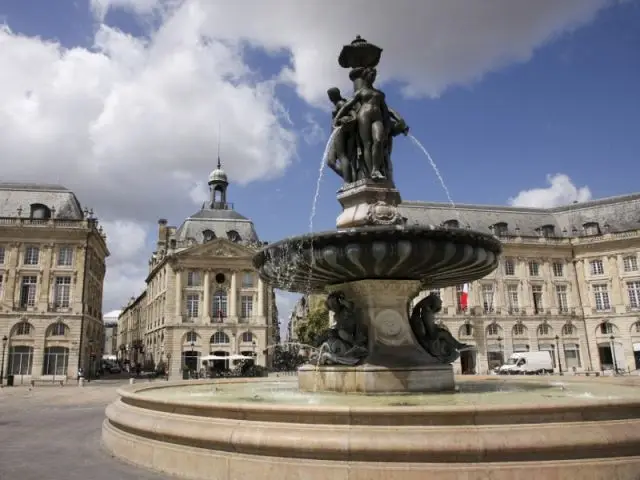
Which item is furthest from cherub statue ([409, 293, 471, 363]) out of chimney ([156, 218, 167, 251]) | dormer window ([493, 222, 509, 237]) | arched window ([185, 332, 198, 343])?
chimney ([156, 218, 167, 251])

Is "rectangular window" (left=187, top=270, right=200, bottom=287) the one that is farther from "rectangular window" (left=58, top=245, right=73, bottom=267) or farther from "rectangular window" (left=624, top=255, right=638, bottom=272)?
"rectangular window" (left=624, top=255, right=638, bottom=272)

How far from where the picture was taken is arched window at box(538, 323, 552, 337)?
198ft

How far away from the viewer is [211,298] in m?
61.1

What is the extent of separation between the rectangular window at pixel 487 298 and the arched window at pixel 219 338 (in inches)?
1148

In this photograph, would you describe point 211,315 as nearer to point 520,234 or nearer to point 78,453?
point 520,234

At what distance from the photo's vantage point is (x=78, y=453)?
7.81 m

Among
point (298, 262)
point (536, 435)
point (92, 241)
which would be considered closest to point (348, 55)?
point (298, 262)

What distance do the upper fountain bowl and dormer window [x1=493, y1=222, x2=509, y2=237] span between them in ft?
182

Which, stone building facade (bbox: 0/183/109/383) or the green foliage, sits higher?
stone building facade (bbox: 0/183/109/383)

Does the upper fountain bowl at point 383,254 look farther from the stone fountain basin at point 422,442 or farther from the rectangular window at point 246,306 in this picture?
the rectangular window at point 246,306

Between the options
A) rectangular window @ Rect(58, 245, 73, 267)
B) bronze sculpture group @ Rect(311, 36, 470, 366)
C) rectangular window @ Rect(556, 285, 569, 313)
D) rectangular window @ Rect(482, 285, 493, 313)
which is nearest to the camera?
bronze sculpture group @ Rect(311, 36, 470, 366)

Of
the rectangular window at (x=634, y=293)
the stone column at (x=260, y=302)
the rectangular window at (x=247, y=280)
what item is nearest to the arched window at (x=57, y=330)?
the rectangular window at (x=247, y=280)

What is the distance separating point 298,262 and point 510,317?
5574cm

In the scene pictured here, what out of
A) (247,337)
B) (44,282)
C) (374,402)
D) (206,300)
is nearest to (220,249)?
(206,300)
